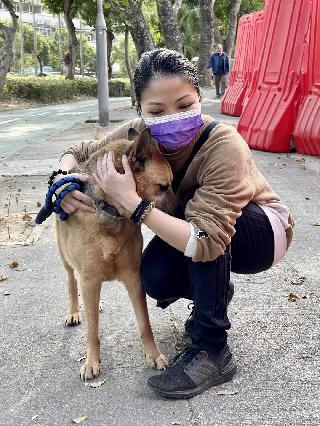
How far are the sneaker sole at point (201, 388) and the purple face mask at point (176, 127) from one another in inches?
45.0

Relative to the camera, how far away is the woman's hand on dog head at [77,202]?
2933 millimetres

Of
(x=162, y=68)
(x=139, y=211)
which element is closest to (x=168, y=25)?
(x=162, y=68)

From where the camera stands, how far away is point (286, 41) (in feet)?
32.6

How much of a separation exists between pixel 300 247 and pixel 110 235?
2554 mm

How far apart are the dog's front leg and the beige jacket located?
654 millimetres

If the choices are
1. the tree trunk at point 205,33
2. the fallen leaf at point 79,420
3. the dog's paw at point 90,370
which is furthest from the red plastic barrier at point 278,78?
the tree trunk at point 205,33

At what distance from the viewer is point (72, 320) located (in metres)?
3.70

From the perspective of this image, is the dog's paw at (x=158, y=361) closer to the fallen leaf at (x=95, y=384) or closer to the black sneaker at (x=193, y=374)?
the black sneaker at (x=193, y=374)

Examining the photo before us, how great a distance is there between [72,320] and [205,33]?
25813mm

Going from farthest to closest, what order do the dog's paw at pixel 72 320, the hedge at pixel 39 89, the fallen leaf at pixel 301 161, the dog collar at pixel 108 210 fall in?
the hedge at pixel 39 89 < the fallen leaf at pixel 301 161 < the dog's paw at pixel 72 320 < the dog collar at pixel 108 210

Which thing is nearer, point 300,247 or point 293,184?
point 300,247

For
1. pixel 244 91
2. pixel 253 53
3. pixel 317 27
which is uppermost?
pixel 317 27

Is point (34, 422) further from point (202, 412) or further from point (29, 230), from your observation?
point (29, 230)

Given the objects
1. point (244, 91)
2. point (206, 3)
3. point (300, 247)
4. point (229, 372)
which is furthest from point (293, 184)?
point (206, 3)
